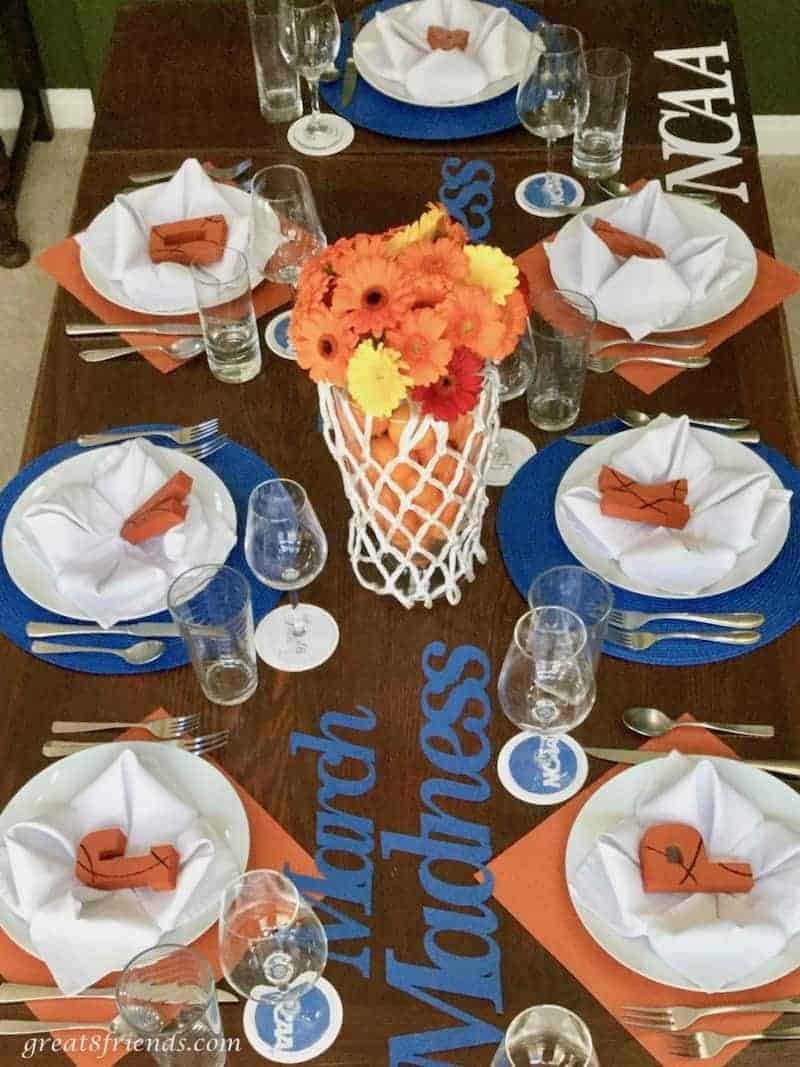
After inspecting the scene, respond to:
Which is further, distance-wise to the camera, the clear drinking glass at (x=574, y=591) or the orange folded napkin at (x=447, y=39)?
the orange folded napkin at (x=447, y=39)

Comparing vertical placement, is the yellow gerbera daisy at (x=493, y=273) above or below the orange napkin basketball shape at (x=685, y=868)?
above

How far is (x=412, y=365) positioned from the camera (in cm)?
114

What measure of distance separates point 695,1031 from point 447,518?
0.51 metres

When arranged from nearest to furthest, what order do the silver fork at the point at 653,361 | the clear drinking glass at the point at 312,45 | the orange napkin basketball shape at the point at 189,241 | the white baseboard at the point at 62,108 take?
the silver fork at the point at 653,361 < the orange napkin basketball shape at the point at 189,241 < the clear drinking glass at the point at 312,45 < the white baseboard at the point at 62,108

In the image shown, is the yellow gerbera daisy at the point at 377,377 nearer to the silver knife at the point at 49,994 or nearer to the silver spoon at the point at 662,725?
the silver spoon at the point at 662,725

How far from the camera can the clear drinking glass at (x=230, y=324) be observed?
1.53m

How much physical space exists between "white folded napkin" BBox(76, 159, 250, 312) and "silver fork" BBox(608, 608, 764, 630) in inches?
26.6

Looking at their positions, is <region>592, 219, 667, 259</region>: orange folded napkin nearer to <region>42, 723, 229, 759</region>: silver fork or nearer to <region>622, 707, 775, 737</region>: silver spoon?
<region>622, 707, 775, 737</region>: silver spoon

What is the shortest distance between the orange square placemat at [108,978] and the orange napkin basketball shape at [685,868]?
0.94 feet

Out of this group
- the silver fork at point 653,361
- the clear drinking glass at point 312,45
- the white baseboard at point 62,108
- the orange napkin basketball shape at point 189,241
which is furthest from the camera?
the white baseboard at point 62,108

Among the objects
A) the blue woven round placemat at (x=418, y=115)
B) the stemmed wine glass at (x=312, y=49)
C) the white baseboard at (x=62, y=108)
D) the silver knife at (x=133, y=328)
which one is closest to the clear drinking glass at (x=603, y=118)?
the blue woven round placemat at (x=418, y=115)

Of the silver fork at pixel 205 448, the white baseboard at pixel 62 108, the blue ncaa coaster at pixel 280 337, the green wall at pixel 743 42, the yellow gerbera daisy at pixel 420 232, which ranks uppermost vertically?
the yellow gerbera daisy at pixel 420 232

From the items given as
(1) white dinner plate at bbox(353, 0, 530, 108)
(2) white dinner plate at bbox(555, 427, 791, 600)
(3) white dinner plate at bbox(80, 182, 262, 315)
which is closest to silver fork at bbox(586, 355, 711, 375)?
(2) white dinner plate at bbox(555, 427, 791, 600)

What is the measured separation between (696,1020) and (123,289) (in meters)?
1.08
